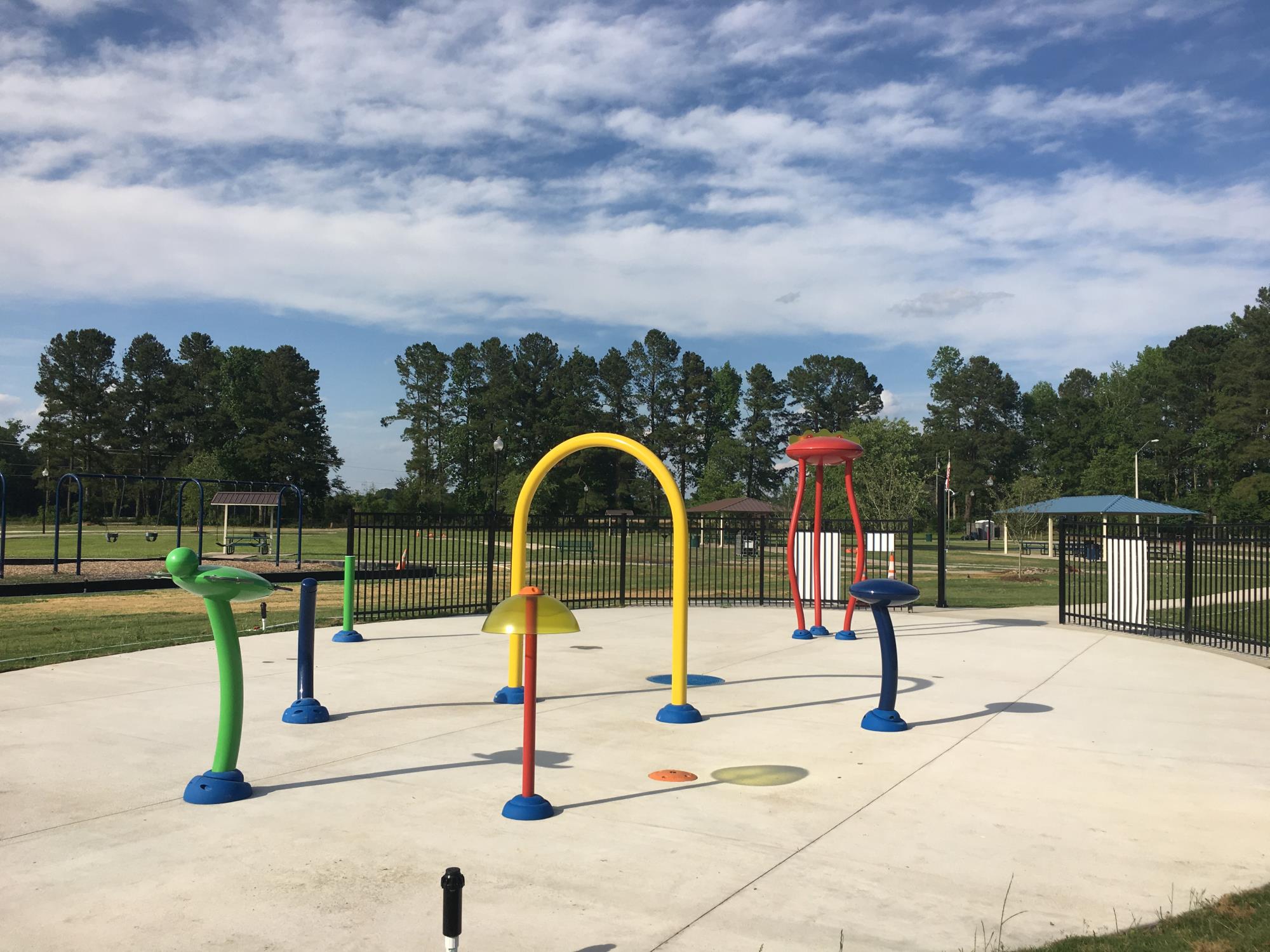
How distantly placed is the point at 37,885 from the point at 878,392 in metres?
113

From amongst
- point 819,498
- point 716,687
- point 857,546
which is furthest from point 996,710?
point 819,498

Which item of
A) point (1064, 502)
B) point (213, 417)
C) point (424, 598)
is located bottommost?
point (424, 598)

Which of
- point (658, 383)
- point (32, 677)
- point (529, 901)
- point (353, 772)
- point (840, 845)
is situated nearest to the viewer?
point (529, 901)

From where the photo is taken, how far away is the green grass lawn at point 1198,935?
392 centimetres

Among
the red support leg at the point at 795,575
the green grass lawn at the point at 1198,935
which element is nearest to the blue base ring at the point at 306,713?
the green grass lawn at the point at 1198,935

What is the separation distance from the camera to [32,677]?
9844 millimetres

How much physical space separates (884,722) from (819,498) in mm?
6342

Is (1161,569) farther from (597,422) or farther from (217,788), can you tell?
(597,422)

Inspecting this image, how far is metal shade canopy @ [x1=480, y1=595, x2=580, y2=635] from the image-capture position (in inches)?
213

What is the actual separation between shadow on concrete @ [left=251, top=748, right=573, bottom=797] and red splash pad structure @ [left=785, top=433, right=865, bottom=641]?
280 inches

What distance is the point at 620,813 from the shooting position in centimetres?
572

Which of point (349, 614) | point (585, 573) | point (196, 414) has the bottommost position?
point (585, 573)

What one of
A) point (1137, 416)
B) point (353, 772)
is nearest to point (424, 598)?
point (353, 772)

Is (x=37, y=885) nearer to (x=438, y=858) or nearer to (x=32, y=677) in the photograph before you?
(x=438, y=858)
